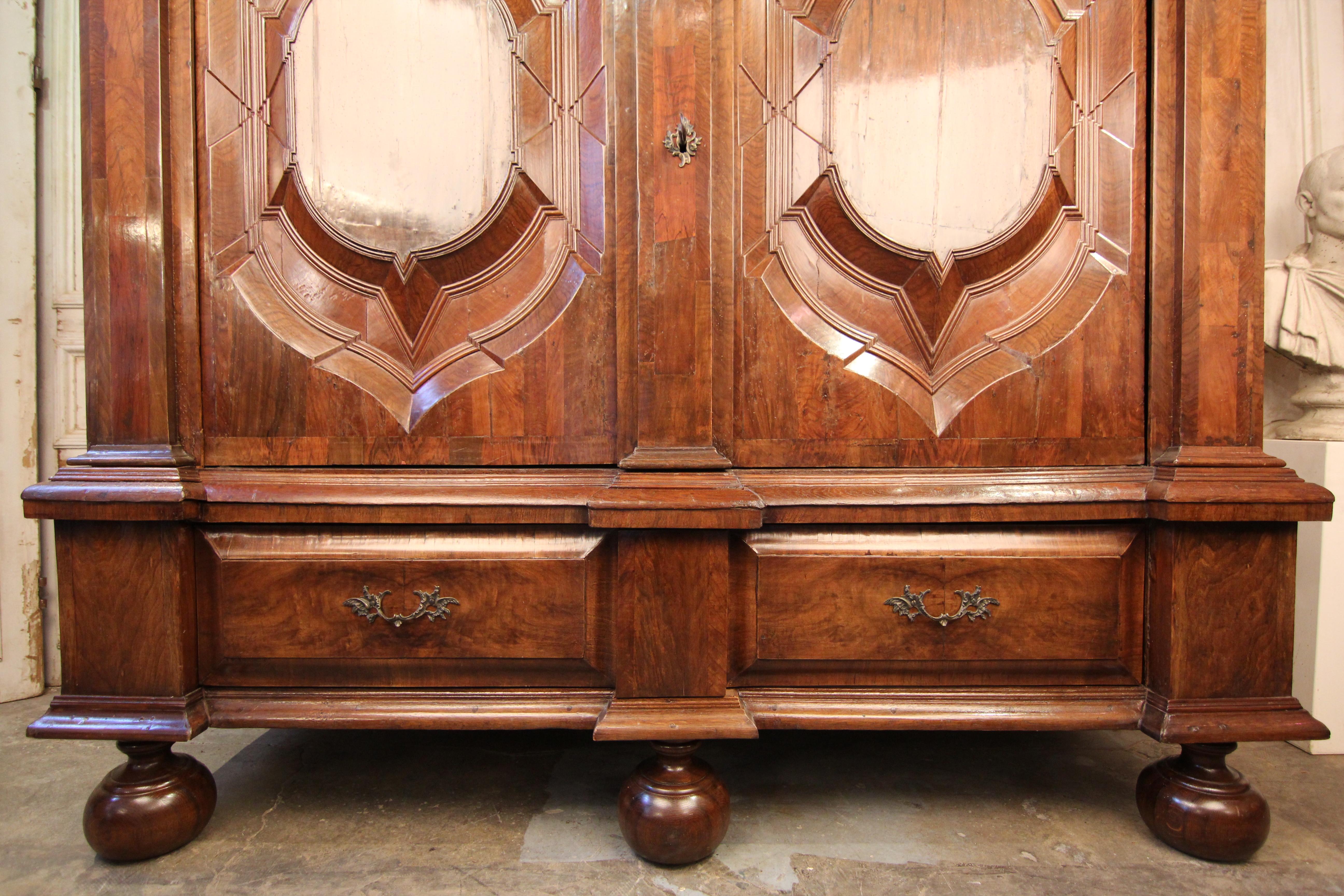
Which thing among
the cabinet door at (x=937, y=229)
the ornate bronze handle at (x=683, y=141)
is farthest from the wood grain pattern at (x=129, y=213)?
the cabinet door at (x=937, y=229)

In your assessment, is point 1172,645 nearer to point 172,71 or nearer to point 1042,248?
point 1042,248

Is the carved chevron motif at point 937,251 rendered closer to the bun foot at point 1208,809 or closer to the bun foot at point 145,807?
the bun foot at point 1208,809

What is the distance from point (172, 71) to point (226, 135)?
0.39ft

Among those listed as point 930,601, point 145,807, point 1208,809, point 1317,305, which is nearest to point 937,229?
point 930,601

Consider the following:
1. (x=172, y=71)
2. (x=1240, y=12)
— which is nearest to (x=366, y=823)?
(x=172, y=71)

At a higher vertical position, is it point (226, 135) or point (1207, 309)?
point (226, 135)

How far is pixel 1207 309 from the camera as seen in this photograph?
109 cm

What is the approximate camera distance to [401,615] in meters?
1.08

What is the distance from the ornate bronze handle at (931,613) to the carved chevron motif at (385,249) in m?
0.68

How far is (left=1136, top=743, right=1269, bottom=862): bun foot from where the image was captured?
3.42 feet

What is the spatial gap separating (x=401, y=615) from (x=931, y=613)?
796mm

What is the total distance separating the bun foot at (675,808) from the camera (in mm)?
1016

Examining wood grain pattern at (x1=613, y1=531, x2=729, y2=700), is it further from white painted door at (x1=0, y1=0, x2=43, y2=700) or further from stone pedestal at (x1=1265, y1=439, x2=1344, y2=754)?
white painted door at (x1=0, y1=0, x2=43, y2=700)

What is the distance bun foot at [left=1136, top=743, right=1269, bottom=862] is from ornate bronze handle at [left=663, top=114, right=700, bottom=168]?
3.78ft
